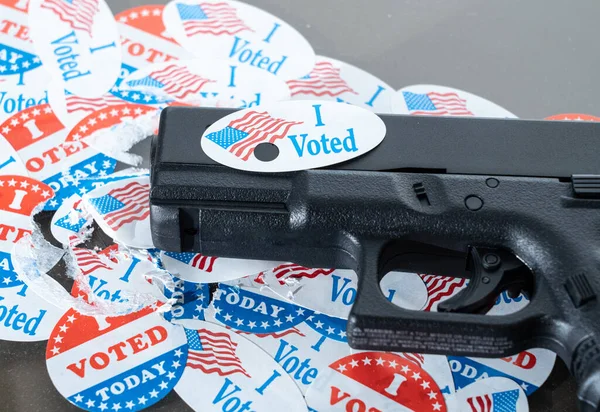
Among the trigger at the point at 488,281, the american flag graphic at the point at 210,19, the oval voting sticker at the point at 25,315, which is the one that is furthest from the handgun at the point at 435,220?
the american flag graphic at the point at 210,19

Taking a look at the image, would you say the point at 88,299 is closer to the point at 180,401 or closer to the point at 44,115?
the point at 180,401

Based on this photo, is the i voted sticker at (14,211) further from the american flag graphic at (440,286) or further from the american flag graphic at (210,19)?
the american flag graphic at (440,286)

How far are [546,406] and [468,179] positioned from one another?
0.75 ft

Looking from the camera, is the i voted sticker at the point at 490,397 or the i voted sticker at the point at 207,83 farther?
the i voted sticker at the point at 207,83

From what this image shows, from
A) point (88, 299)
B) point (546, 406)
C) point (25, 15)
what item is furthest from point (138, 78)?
point (546, 406)

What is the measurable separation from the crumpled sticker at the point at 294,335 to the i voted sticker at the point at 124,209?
116 millimetres

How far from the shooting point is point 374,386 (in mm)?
743

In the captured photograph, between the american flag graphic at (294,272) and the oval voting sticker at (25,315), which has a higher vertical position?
the american flag graphic at (294,272)

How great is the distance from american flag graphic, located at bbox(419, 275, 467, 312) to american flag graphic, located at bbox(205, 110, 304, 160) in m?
0.21

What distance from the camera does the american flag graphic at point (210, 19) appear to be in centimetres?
103

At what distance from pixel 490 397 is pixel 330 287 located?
192 mm

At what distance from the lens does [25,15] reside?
3.37 ft

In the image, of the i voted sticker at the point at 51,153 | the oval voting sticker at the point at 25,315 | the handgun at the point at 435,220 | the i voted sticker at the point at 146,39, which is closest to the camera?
the handgun at the point at 435,220

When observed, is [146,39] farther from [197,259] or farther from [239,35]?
[197,259]
